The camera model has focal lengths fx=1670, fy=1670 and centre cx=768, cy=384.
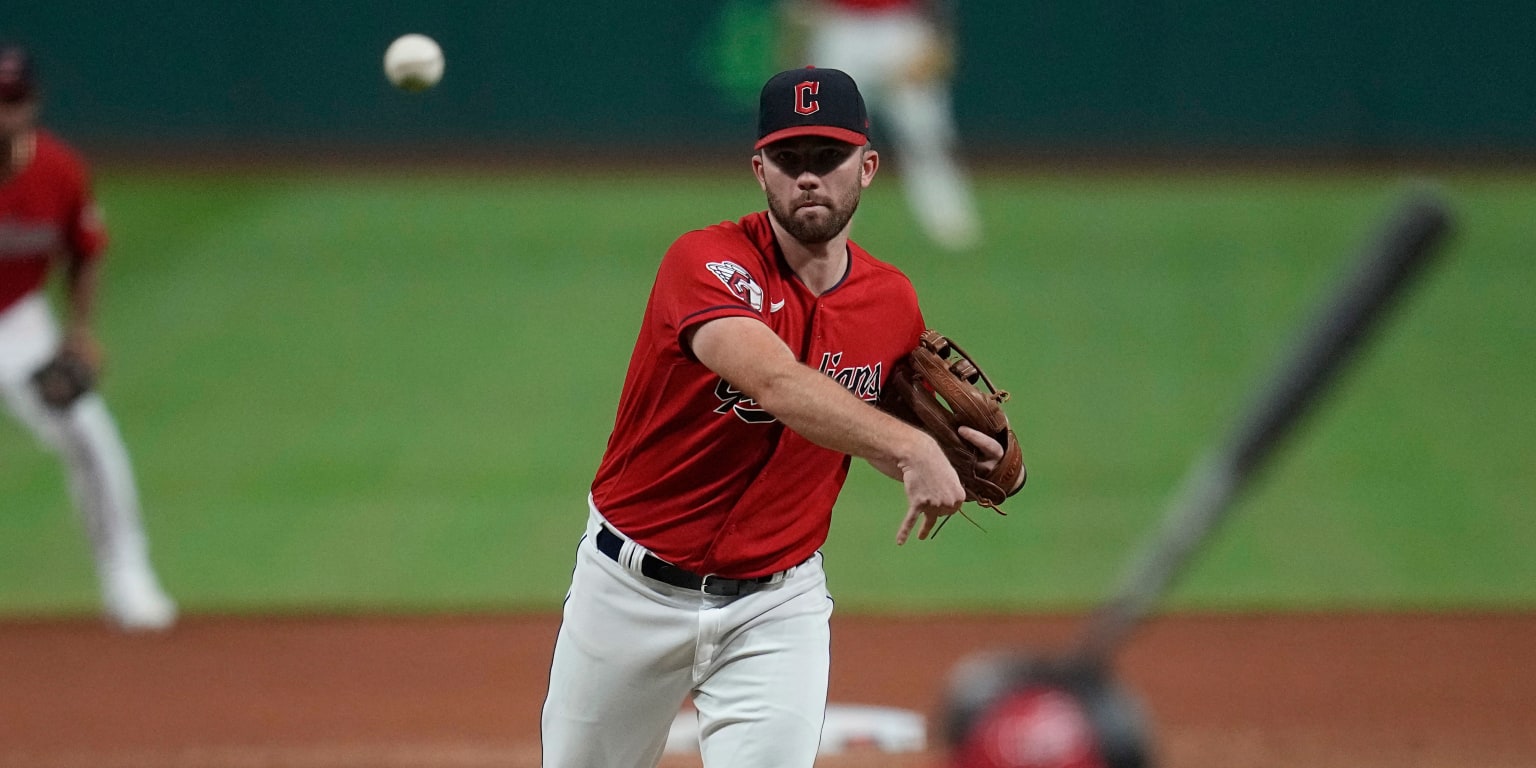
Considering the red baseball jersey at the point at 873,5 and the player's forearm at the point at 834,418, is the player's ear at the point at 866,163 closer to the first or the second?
the player's forearm at the point at 834,418

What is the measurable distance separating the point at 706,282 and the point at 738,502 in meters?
0.60

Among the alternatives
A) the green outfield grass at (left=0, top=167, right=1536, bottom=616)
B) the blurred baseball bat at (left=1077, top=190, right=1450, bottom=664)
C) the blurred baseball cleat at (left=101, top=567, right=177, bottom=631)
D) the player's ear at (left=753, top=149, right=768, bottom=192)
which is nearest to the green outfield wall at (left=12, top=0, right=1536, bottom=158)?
the green outfield grass at (left=0, top=167, right=1536, bottom=616)

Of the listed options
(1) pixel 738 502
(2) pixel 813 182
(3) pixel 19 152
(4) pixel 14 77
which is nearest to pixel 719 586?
(1) pixel 738 502

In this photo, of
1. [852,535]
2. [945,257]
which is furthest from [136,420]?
[945,257]

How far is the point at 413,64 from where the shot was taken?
205 inches

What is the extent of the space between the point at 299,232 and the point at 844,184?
41.3 feet

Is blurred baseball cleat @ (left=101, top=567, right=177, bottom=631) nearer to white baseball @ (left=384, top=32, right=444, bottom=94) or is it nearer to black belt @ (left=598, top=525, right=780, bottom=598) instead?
white baseball @ (left=384, top=32, right=444, bottom=94)

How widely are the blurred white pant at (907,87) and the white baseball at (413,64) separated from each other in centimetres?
1009

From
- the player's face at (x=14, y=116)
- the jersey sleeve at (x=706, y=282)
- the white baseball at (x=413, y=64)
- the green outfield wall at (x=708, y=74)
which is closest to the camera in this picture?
the jersey sleeve at (x=706, y=282)

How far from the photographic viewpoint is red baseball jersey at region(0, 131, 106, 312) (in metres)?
7.44

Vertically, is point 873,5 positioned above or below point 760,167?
below

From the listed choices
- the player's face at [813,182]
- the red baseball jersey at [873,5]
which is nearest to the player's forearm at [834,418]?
the player's face at [813,182]

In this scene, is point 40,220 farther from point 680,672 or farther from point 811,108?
point 811,108

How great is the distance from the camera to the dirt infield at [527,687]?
6.28 meters
